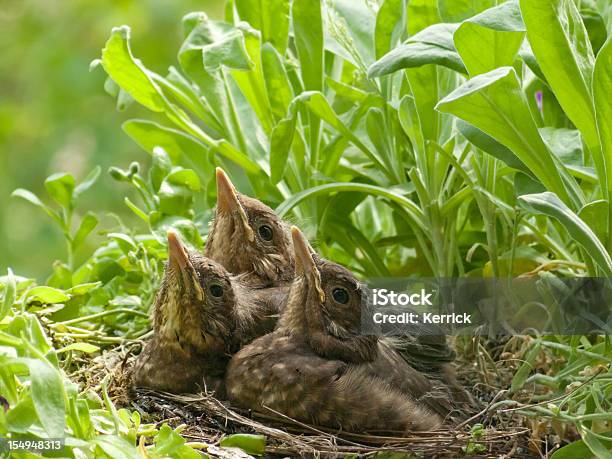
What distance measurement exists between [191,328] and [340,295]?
0.29 m

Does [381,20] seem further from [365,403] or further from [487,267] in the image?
[365,403]

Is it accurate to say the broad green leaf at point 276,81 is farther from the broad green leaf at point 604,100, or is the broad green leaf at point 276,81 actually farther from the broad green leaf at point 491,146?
the broad green leaf at point 604,100

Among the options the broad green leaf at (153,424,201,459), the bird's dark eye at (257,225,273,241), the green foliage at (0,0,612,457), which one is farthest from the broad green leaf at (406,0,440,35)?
the broad green leaf at (153,424,201,459)

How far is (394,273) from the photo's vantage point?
2.24 m

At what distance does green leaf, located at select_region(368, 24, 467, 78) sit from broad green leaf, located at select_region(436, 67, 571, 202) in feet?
0.37

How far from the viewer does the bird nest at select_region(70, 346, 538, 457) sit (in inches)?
61.4

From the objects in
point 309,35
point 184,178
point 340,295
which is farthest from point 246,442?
point 309,35

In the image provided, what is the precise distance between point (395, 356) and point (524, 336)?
0.79ft

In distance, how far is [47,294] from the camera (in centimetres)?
175

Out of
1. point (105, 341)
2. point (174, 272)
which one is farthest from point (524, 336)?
point (105, 341)

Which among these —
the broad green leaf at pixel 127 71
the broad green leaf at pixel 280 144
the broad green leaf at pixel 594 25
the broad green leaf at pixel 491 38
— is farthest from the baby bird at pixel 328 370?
the broad green leaf at pixel 594 25

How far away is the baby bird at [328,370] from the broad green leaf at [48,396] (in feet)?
2.05

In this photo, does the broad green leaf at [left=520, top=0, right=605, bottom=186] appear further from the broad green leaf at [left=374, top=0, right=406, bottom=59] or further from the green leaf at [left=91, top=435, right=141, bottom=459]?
the green leaf at [left=91, top=435, right=141, bottom=459]

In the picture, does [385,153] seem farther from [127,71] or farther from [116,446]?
[116,446]
